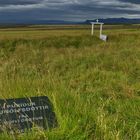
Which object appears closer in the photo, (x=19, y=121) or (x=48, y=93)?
(x=19, y=121)

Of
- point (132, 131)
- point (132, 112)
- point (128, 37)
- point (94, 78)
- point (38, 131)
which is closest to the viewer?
point (38, 131)

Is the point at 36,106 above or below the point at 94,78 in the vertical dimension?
above

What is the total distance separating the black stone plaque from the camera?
17.9 feet

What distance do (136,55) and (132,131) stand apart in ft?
35.3

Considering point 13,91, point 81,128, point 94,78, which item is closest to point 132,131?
point 81,128

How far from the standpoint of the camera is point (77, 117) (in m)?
5.84

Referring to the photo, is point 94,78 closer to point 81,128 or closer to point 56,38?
point 81,128

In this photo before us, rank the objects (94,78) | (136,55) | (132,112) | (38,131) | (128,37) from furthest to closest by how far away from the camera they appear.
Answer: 1. (128,37)
2. (136,55)
3. (94,78)
4. (132,112)
5. (38,131)

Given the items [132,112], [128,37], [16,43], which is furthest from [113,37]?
[132,112]

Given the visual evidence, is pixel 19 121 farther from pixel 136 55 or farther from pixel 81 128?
pixel 136 55

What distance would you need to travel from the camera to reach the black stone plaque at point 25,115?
214 inches

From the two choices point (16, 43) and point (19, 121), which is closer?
point (19, 121)

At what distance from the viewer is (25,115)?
5555mm

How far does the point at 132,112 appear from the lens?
659 centimetres
